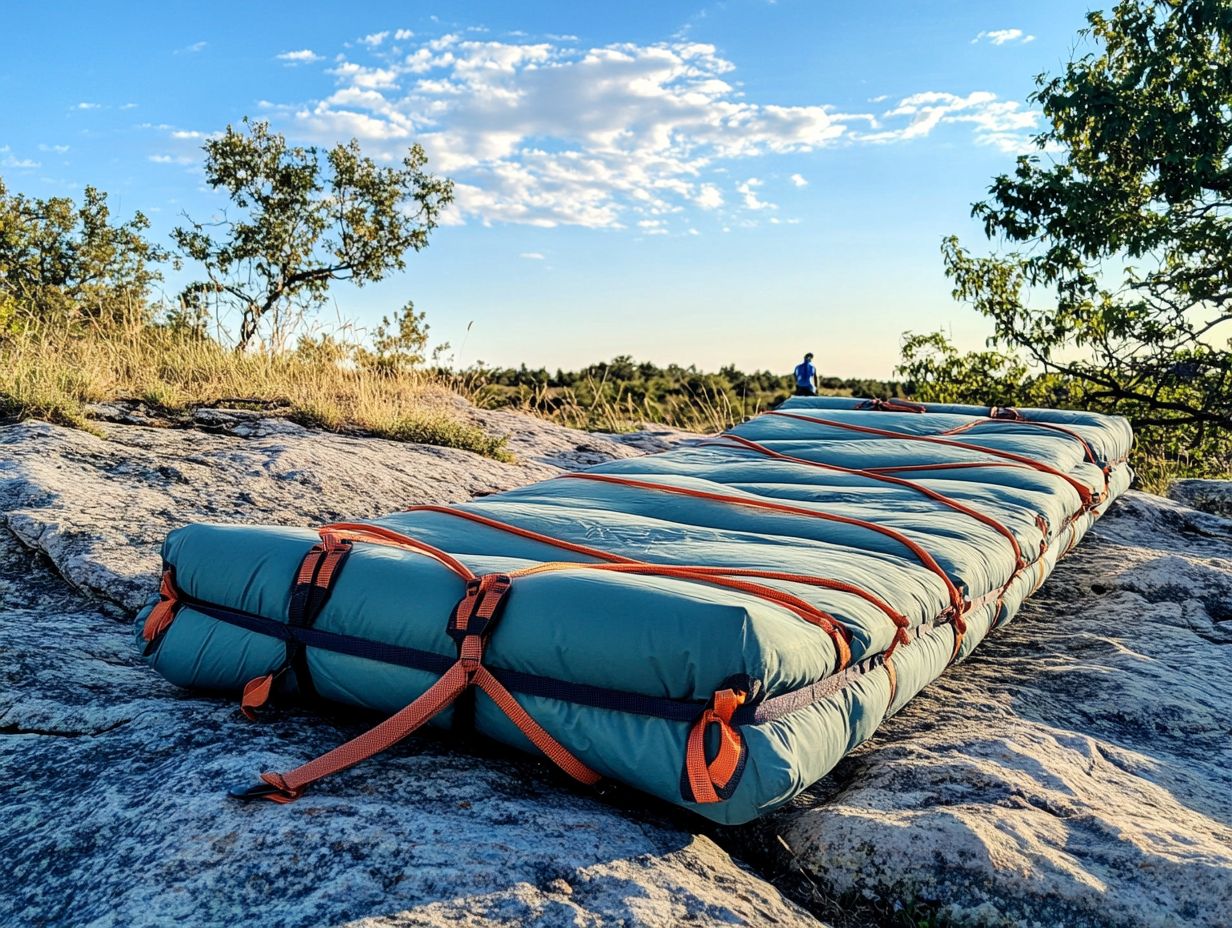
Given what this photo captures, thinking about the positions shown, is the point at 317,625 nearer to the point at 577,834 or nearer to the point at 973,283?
the point at 577,834

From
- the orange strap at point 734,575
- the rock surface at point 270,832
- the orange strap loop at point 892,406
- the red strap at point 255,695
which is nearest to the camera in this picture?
the rock surface at point 270,832

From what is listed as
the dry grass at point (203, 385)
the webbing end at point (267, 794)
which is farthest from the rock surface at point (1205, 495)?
the webbing end at point (267, 794)

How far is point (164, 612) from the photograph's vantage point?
207cm

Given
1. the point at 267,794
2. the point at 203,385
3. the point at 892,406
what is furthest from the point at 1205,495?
the point at 203,385

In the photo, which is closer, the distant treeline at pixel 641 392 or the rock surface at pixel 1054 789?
the rock surface at pixel 1054 789

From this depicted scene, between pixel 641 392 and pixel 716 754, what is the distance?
11.9 meters

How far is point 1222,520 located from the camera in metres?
4.57

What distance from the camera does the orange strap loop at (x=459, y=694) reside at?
61.8 inches

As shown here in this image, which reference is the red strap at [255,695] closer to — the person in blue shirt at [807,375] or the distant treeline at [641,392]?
the distant treeline at [641,392]

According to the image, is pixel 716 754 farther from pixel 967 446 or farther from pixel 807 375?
pixel 807 375

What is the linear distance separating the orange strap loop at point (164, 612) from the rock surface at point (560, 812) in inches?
4.9

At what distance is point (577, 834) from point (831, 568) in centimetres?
86

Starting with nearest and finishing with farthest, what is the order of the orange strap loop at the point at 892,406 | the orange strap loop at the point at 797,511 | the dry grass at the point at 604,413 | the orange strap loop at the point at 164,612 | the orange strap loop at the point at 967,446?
the orange strap loop at the point at 164,612
the orange strap loop at the point at 797,511
the orange strap loop at the point at 967,446
the orange strap loop at the point at 892,406
the dry grass at the point at 604,413

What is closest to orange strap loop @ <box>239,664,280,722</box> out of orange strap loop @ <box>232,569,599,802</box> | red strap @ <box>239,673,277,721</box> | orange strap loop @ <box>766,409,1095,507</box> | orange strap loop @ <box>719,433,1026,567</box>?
red strap @ <box>239,673,277,721</box>
